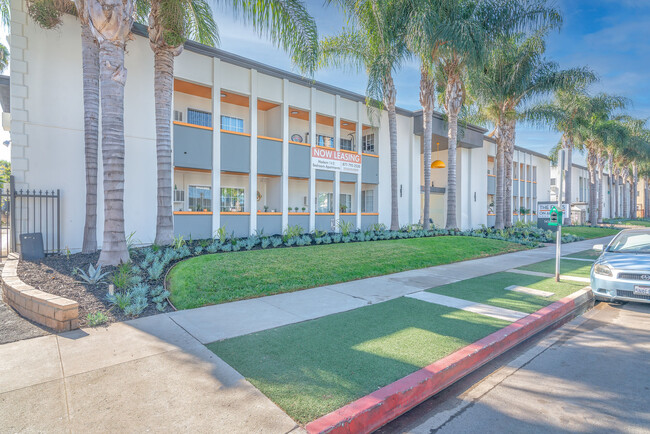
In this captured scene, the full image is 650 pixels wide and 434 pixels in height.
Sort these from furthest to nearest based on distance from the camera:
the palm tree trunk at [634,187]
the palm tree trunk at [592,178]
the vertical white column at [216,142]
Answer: the palm tree trunk at [634,187], the palm tree trunk at [592,178], the vertical white column at [216,142]

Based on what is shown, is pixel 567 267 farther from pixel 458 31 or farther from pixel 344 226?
pixel 458 31

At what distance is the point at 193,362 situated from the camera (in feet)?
13.1

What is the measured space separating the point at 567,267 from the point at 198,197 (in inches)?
579

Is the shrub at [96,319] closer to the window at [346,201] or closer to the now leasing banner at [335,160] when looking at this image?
the now leasing banner at [335,160]

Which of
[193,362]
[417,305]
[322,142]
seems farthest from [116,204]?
[322,142]

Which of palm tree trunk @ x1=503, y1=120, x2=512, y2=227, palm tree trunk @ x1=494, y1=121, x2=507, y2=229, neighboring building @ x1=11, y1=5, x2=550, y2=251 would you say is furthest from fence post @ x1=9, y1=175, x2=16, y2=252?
palm tree trunk @ x1=503, y1=120, x2=512, y2=227

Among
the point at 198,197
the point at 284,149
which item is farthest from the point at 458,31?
the point at 198,197

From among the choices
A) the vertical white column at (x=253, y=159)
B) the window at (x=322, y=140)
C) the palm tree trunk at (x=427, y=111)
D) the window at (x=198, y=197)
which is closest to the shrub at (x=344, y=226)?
the vertical white column at (x=253, y=159)

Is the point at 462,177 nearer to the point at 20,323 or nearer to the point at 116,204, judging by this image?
the point at 116,204

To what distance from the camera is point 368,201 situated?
789 inches

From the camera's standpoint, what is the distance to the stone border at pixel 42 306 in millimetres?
4867

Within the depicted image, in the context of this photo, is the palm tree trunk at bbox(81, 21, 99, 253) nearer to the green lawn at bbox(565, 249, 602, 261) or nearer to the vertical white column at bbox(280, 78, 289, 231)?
the vertical white column at bbox(280, 78, 289, 231)

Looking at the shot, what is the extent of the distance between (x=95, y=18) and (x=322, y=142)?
1224 cm

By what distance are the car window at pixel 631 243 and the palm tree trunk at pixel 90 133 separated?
13.5 metres
